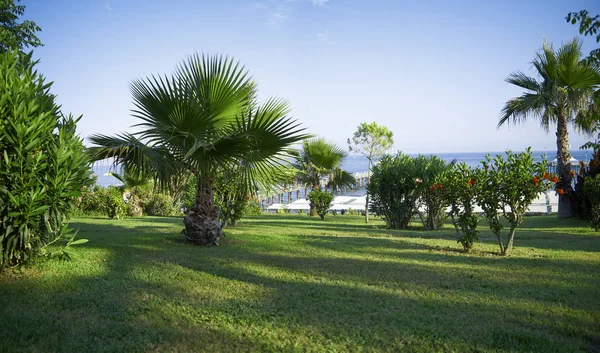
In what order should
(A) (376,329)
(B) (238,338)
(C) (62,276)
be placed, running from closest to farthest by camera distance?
(B) (238,338) < (A) (376,329) < (C) (62,276)

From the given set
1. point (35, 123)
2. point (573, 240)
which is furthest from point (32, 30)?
point (573, 240)

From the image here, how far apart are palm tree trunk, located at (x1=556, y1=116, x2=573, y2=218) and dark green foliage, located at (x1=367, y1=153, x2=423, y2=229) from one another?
6.83m

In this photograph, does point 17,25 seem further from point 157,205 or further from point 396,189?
point 396,189

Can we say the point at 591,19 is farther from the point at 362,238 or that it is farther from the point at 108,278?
the point at 362,238

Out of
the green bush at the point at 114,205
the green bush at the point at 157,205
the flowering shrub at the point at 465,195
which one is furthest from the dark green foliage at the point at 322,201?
the flowering shrub at the point at 465,195

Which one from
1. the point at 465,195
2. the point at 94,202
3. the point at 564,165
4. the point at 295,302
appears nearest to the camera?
the point at 295,302

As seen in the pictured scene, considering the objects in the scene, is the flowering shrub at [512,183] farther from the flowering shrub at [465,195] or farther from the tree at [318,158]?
the tree at [318,158]

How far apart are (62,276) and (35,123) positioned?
1936mm

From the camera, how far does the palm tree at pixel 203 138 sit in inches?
293

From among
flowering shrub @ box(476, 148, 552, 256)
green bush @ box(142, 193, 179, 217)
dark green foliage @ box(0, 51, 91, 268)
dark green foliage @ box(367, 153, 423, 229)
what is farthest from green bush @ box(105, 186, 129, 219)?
flowering shrub @ box(476, 148, 552, 256)

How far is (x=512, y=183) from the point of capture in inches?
304

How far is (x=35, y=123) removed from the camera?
16.3 ft

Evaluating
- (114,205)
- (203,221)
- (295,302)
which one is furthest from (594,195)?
(114,205)

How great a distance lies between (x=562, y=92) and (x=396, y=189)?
7941 millimetres
